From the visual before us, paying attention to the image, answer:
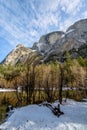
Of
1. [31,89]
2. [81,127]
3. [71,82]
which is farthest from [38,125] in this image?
[71,82]

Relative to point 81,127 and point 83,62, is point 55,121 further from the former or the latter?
point 83,62

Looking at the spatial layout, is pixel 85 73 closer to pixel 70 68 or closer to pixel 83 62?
pixel 70 68

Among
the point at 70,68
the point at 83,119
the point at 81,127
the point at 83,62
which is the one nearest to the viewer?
the point at 81,127

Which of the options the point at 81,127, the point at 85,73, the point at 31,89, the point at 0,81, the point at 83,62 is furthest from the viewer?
the point at 0,81

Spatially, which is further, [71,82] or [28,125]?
[71,82]

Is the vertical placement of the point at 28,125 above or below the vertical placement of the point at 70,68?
below

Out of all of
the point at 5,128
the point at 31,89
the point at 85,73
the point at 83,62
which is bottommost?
the point at 5,128

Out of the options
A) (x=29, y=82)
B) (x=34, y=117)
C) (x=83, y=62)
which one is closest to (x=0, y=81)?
(x=83, y=62)

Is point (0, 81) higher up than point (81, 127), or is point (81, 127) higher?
point (0, 81)

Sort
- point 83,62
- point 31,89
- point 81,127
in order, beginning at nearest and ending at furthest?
1. point 81,127
2. point 31,89
3. point 83,62

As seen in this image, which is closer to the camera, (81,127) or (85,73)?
(81,127)

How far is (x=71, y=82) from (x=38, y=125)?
226 feet

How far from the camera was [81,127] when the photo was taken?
19.7 m

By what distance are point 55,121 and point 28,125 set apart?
2669mm
